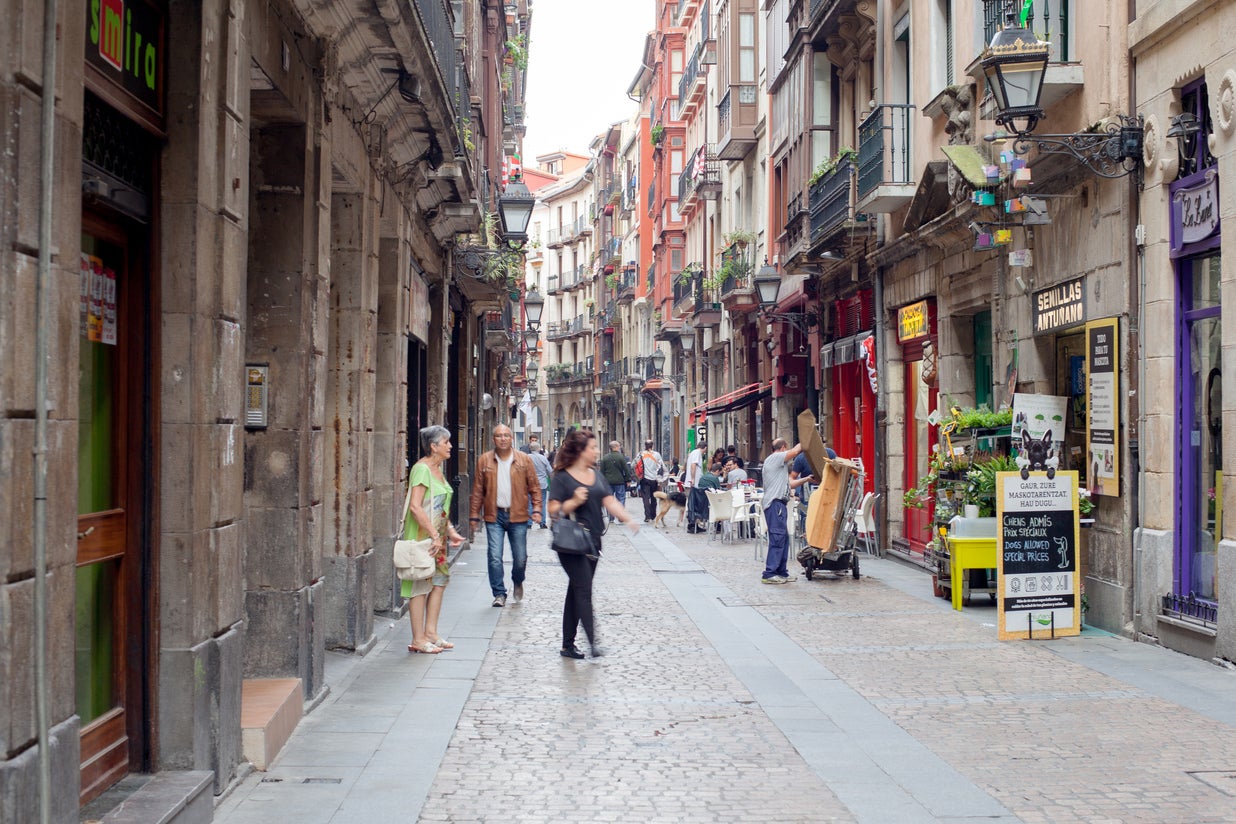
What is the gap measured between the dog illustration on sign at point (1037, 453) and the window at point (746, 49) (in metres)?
22.4

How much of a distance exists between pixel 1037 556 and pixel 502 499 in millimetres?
5196

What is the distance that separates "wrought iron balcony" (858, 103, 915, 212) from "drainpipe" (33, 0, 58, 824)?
15234 millimetres

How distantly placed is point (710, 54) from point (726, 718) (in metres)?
35.0

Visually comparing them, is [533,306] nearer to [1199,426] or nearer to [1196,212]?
[1199,426]

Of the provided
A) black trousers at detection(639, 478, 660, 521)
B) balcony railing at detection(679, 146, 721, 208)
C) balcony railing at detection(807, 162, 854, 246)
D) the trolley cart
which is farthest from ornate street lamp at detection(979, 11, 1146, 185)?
balcony railing at detection(679, 146, 721, 208)

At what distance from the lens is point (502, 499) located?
46.2ft

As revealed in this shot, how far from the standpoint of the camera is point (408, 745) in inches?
289

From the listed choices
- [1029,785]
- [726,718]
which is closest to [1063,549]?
[726,718]

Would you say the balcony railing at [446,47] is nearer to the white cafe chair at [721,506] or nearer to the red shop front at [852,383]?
the red shop front at [852,383]

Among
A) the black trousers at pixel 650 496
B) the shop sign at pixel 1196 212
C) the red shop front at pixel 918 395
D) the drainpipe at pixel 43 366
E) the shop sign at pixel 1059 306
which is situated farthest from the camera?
the black trousers at pixel 650 496

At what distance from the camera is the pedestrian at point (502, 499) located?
13961 mm

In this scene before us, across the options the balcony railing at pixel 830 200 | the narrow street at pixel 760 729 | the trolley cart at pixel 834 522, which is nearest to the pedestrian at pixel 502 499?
the narrow street at pixel 760 729

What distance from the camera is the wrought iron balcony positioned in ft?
60.6

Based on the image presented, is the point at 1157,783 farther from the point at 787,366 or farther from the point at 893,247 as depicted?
the point at 787,366
